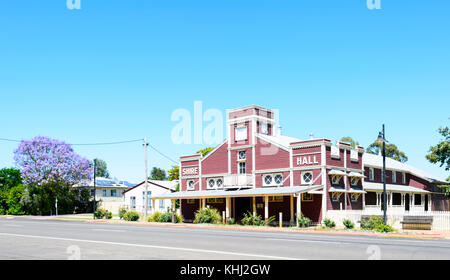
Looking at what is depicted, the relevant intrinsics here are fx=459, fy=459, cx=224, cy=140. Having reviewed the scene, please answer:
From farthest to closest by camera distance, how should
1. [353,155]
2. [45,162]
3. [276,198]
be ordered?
1. [45,162]
2. [353,155]
3. [276,198]

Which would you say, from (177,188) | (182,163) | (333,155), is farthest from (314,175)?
(177,188)

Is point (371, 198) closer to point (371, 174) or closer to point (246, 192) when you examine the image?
point (371, 174)

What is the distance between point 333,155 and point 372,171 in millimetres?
10469

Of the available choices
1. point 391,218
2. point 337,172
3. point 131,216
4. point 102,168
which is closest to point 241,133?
point 337,172

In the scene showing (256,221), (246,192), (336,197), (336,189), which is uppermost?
(336,189)

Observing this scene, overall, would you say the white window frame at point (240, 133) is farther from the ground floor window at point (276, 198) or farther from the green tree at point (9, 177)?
the green tree at point (9, 177)

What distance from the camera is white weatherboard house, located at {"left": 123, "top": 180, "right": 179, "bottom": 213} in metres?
56.4

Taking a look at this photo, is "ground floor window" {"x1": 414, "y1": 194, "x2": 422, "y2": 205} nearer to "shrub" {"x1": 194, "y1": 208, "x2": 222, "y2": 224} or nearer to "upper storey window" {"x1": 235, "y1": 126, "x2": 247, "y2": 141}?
"upper storey window" {"x1": 235, "y1": 126, "x2": 247, "y2": 141}

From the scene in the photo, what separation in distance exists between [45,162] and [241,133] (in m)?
27.8

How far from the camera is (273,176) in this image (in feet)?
124

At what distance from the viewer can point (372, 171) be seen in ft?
145

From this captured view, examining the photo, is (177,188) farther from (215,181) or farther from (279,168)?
(279,168)

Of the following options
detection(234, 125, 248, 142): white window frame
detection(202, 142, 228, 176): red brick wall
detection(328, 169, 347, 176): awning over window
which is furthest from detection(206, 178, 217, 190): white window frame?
detection(328, 169, 347, 176): awning over window

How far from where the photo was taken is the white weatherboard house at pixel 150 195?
56441 mm
